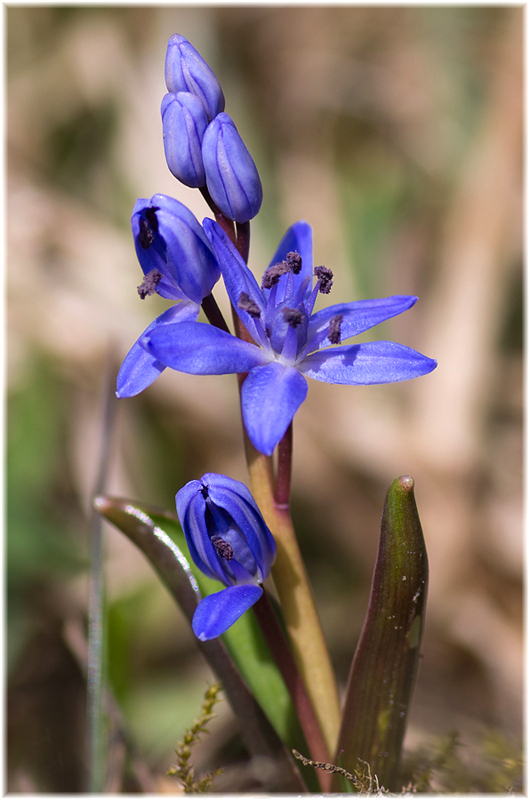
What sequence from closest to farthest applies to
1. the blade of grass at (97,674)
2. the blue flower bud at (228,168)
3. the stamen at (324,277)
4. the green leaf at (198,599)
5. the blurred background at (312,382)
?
the blue flower bud at (228,168), the stamen at (324,277), the green leaf at (198,599), the blade of grass at (97,674), the blurred background at (312,382)

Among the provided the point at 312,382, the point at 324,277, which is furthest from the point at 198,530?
the point at 312,382

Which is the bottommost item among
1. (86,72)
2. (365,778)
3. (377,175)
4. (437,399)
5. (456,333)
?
(365,778)

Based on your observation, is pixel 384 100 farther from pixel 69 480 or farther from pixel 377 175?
pixel 69 480

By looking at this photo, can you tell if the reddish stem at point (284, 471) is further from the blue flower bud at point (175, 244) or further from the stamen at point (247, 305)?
the blue flower bud at point (175, 244)

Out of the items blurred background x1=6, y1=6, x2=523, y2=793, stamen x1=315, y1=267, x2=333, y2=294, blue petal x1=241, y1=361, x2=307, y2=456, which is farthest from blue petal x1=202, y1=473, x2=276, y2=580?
blurred background x1=6, y1=6, x2=523, y2=793

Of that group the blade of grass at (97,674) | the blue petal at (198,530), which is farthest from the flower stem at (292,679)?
the blade of grass at (97,674)

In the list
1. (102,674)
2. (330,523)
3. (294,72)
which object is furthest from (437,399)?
(294,72)
